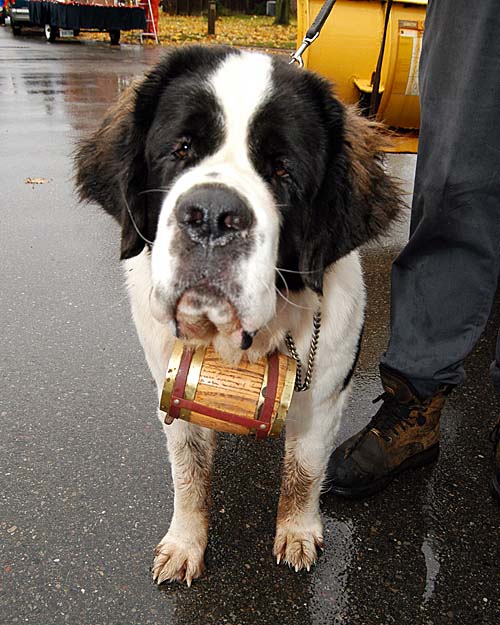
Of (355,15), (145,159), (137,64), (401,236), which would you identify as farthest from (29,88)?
(145,159)

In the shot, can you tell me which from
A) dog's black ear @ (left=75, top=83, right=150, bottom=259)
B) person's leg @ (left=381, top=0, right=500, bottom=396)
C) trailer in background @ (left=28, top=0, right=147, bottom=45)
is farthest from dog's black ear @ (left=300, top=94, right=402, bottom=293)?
trailer in background @ (left=28, top=0, right=147, bottom=45)

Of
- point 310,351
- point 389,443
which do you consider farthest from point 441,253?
point 389,443

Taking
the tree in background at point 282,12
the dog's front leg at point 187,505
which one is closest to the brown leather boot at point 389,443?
the dog's front leg at point 187,505

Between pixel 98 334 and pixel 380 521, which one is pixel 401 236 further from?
pixel 380 521

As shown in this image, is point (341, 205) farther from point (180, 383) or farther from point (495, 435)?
point (495, 435)

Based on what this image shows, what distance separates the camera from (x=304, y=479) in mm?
2164

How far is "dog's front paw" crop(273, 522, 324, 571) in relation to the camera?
2.09 m

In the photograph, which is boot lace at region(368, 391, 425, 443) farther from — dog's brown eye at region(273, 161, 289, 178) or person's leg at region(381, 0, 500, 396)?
dog's brown eye at region(273, 161, 289, 178)

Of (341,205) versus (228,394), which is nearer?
(228,394)

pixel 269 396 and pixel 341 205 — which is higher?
pixel 341 205

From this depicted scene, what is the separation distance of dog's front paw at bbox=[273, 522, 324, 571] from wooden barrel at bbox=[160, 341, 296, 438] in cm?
55

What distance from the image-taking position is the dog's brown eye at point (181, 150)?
1759mm

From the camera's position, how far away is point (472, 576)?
6.83 ft

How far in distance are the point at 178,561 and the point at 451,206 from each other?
4.77 feet
